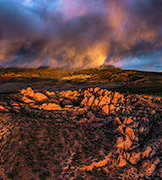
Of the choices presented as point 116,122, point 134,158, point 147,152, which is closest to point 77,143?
point 134,158

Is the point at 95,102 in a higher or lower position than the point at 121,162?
higher

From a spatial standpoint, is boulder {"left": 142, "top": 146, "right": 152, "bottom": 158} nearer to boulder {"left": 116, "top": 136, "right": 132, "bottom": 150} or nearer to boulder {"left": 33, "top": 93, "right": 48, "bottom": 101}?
boulder {"left": 116, "top": 136, "right": 132, "bottom": 150}

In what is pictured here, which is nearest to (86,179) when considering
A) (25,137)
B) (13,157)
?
(13,157)

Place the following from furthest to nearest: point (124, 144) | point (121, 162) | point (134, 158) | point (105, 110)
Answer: point (105, 110), point (124, 144), point (134, 158), point (121, 162)

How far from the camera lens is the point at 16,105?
2900 centimetres

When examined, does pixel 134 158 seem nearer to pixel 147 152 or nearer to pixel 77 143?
pixel 147 152

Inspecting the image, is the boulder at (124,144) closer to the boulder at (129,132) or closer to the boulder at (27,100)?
the boulder at (129,132)

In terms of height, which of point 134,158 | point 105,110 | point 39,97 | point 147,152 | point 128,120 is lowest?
point 134,158

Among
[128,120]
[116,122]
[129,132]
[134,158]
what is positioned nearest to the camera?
[134,158]

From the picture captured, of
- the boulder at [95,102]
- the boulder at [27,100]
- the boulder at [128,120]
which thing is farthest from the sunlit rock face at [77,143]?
the boulder at [95,102]

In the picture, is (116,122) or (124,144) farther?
(116,122)

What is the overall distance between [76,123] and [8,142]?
38.5 ft

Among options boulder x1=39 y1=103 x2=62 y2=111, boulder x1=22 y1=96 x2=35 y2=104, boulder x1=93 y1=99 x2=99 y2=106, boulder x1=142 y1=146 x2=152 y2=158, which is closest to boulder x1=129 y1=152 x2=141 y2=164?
boulder x1=142 y1=146 x2=152 y2=158

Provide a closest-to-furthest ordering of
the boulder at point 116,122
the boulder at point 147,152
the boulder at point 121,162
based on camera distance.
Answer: the boulder at point 121,162 → the boulder at point 147,152 → the boulder at point 116,122
